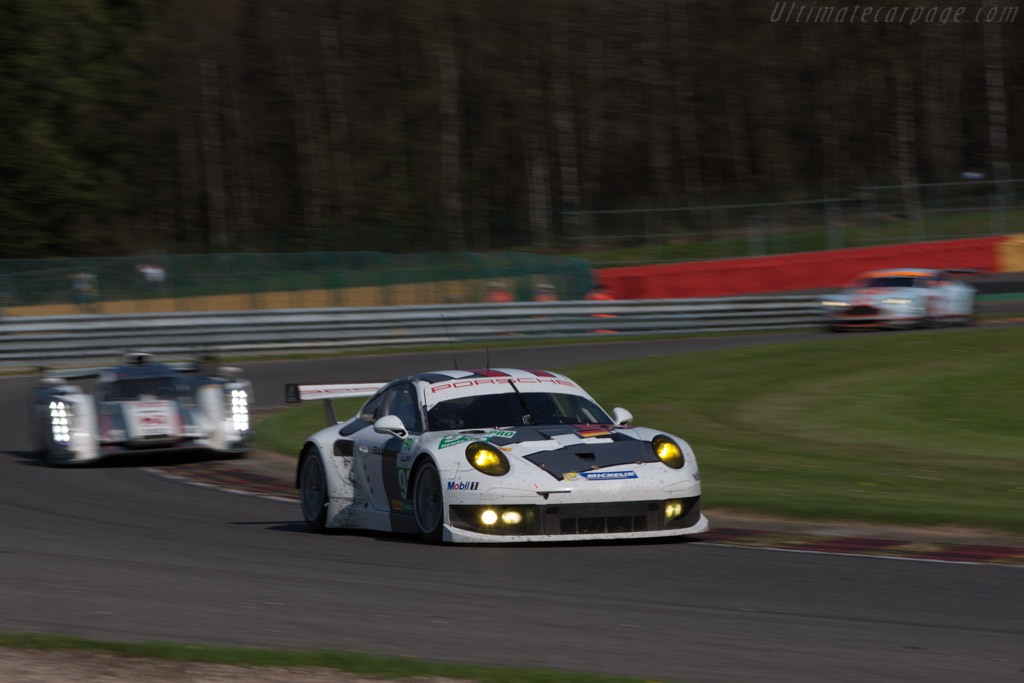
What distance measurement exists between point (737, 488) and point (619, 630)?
553 cm

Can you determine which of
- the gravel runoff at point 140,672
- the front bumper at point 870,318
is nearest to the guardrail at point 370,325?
the front bumper at point 870,318

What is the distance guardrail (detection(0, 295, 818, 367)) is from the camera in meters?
26.7

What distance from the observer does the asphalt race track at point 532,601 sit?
19.4ft

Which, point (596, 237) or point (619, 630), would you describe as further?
point (596, 237)

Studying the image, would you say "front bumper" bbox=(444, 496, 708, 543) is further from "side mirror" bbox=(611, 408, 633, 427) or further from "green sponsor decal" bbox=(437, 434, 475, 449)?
"side mirror" bbox=(611, 408, 633, 427)

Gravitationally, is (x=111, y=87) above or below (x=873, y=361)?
above

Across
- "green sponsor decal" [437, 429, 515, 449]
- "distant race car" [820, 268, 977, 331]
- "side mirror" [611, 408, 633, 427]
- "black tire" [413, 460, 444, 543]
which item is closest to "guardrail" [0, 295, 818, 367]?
"distant race car" [820, 268, 977, 331]

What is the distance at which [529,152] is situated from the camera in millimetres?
61156

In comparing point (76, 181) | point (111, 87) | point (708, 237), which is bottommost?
point (708, 237)

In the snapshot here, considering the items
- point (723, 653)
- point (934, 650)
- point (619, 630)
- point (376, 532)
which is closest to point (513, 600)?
point (619, 630)

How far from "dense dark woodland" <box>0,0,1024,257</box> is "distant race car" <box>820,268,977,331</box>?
27167 millimetres

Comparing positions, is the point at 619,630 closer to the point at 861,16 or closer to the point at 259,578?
the point at 259,578

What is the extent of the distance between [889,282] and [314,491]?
70.9ft

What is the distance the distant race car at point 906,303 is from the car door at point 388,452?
20546 millimetres
